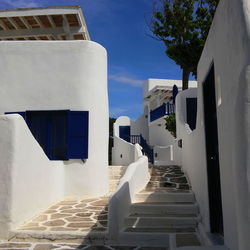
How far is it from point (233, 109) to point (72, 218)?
16.0 ft

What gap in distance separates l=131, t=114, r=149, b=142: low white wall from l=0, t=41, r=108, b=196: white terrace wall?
15864 millimetres

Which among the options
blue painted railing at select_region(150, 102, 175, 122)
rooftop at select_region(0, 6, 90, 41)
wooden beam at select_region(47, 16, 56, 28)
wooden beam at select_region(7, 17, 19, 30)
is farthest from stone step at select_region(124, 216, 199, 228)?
blue painted railing at select_region(150, 102, 175, 122)

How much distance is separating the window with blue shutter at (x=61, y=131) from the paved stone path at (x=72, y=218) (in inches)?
60.5

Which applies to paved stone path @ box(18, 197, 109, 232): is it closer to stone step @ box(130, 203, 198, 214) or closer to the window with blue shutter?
stone step @ box(130, 203, 198, 214)

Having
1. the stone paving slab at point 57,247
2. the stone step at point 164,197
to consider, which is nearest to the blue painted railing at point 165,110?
the stone step at point 164,197

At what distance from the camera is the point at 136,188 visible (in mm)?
8289

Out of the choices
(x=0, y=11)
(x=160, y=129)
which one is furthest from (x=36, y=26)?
(x=160, y=129)

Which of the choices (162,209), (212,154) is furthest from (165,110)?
(212,154)

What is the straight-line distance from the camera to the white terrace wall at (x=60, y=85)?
9.49 metres

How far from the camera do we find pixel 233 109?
3389mm

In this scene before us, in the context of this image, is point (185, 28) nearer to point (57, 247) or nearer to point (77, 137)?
point (77, 137)

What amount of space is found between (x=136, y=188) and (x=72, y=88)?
3.70m

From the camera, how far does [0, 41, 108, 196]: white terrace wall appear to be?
9492 millimetres

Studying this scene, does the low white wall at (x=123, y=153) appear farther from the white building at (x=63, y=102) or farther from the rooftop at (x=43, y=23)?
the white building at (x=63, y=102)
